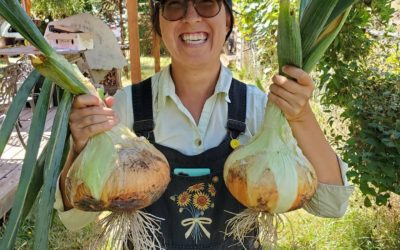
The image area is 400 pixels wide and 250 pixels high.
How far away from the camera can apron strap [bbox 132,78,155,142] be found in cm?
100

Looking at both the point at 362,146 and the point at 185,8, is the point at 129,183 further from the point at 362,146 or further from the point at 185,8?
A: the point at 362,146

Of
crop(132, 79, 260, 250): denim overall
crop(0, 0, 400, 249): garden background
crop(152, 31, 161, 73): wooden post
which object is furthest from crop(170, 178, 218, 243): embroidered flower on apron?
crop(0, 0, 400, 249): garden background

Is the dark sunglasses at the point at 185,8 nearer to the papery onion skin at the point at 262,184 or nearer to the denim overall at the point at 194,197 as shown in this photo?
the denim overall at the point at 194,197

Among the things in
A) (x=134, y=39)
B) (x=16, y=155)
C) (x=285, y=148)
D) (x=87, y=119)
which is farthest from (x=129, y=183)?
(x=16, y=155)

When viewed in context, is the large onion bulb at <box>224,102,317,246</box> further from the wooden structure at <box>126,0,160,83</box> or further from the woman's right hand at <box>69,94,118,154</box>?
the wooden structure at <box>126,0,160,83</box>

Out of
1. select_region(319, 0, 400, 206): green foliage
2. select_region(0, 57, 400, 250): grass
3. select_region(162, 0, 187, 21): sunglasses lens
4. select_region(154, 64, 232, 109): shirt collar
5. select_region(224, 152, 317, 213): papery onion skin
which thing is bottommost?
select_region(0, 57, 400, 250): grass

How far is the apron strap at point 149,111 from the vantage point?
101cm

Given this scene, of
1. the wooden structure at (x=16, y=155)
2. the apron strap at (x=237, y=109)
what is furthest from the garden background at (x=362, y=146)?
the apron strap at (x=237, y=109)

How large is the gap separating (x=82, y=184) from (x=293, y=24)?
1.31 ft

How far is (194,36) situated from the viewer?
941mm

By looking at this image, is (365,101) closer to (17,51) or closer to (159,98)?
(159,98)

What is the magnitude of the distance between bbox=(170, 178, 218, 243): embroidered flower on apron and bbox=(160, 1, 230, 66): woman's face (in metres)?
0.27

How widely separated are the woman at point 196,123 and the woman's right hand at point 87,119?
17 centimetres

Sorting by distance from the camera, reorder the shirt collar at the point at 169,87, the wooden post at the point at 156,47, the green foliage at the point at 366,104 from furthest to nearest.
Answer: the green foliage at the point at 366,104 < the wooden post at the point at 156,47 < the shirt collar at the point at 169,87
